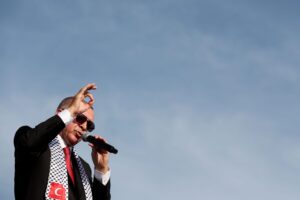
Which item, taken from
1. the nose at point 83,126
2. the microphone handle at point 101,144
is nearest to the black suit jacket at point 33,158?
the nose at point 83,126

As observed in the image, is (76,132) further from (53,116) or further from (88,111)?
(53,116)

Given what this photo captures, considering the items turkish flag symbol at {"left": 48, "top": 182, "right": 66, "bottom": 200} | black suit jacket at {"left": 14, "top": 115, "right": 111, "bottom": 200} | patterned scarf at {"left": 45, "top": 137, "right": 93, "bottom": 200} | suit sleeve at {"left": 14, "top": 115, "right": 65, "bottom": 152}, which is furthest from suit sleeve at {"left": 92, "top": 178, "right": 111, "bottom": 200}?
suit sleeve at {"left": 14, "top": 115, "right": 65, "bottom": 152}

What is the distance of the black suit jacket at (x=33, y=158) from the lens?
5.11 metres

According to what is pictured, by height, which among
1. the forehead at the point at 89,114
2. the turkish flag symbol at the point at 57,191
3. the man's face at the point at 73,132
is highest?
the forehead at the point at 89,114

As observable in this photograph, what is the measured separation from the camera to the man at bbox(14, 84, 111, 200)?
16.9 ft

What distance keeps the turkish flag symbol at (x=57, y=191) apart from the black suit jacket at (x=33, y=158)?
104 millimetres

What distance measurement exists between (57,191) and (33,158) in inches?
20.9

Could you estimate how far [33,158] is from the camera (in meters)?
5.25

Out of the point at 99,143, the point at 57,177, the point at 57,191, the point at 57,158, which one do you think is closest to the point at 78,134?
the point at 99,143

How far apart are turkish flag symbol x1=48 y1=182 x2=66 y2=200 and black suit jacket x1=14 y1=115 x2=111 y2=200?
0.10 metres

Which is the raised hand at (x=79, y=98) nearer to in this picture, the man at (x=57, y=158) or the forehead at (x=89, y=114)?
the man at (x=57, y=158)

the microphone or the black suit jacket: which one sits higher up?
the microphone

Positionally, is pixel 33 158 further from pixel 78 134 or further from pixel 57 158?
pixel 78 134

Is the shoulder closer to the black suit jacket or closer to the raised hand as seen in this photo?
the black suit jacket
